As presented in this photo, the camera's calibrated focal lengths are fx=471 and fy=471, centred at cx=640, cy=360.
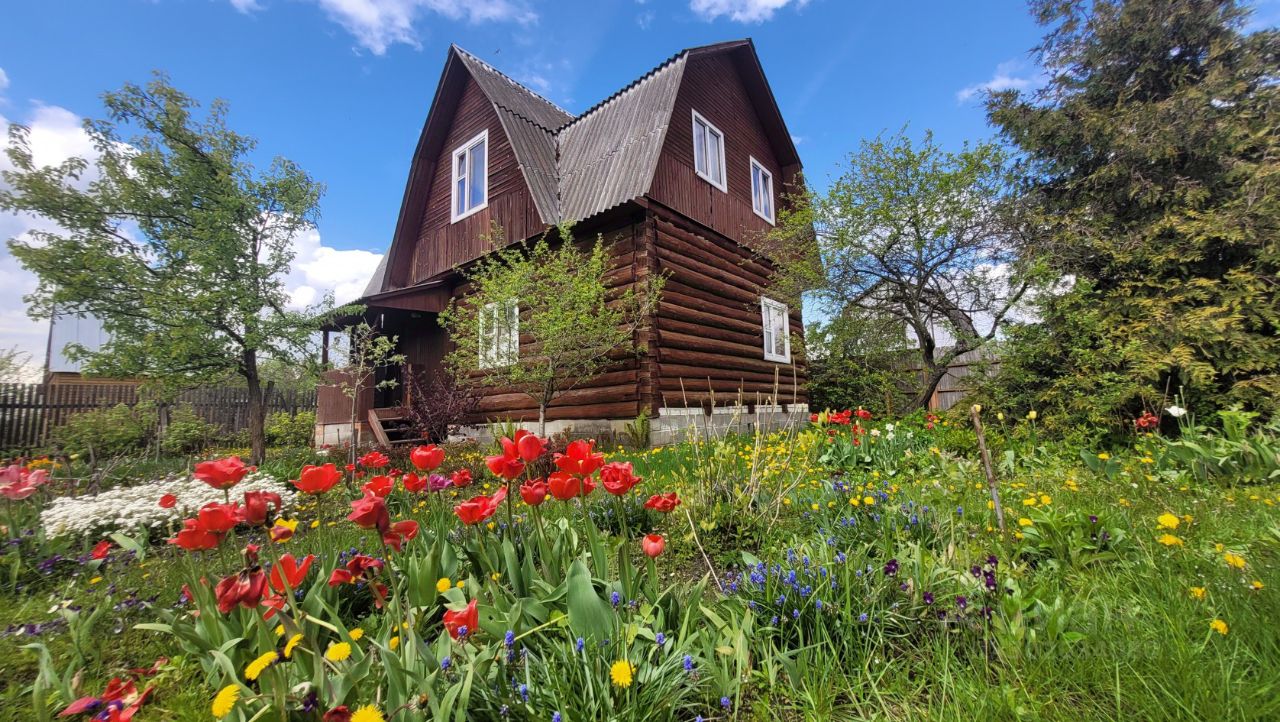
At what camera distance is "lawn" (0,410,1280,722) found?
4.25ft

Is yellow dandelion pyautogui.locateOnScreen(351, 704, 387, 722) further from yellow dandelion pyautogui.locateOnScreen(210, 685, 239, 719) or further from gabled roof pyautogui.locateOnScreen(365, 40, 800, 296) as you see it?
gabled roof pyautogui.locateOnScreen(365, 40, 800, 296)

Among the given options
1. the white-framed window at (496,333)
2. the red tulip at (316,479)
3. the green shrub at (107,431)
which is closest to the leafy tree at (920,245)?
the white-framed window at (496,333)

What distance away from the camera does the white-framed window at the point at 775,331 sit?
1171cm

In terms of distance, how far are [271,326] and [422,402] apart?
115 inches

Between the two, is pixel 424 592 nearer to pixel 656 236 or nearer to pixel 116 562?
pixel 116 562

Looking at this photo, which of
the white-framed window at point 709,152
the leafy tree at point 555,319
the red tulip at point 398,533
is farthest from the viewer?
the white-framed window at point 709,152

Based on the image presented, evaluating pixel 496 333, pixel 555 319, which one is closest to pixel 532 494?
pixel 555 319

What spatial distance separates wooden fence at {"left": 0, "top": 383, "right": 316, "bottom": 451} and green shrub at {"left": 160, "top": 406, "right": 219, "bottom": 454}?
1.26 ft

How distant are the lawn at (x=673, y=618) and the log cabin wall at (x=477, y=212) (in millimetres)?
8021

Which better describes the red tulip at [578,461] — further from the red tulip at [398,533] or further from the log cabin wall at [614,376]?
the log cabin wall at [614,376]

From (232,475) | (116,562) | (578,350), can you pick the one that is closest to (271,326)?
(578,350)

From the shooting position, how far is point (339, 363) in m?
11.0

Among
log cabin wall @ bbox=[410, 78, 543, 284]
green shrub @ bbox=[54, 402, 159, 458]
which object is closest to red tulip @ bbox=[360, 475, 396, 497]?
log cabin wall @ bbox=[410, 78, 543, 284]

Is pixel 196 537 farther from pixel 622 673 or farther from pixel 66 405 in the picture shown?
pixel 66 405
